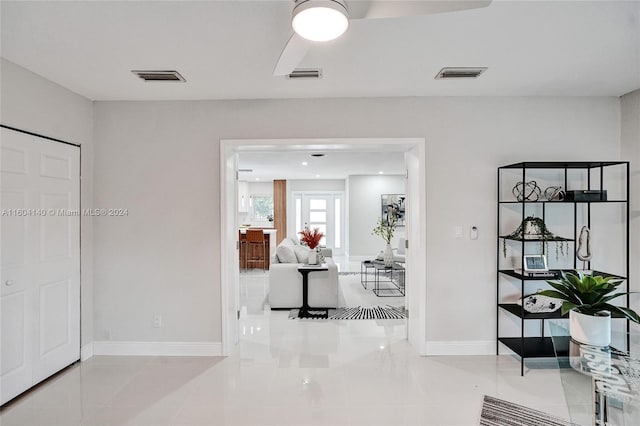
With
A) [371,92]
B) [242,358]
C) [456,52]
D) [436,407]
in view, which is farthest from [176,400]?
[456,52]

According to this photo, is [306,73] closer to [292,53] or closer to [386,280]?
[292,53]

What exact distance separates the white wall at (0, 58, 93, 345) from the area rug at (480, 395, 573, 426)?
3583 millimetres

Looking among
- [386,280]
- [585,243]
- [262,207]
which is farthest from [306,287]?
[262,207]

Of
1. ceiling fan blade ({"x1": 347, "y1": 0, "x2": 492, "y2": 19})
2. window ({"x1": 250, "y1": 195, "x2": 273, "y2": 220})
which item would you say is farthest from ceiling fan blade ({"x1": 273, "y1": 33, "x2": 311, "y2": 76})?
window ({"x1": 250, "y1": 195, "x2": 273, "y2": 220})

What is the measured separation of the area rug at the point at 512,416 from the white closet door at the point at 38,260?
135 inches

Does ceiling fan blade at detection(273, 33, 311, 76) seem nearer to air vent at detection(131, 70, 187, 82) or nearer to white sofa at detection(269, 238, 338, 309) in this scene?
air vent at detection(131, 70, 187, 82)

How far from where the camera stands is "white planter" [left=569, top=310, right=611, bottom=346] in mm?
1679

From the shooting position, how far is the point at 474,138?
11.3 ft

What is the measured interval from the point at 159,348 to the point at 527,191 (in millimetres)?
3944

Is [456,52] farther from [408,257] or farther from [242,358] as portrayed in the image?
[242,358]

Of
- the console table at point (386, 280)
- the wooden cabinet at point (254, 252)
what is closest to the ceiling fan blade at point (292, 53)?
the console table at point (386, 280)

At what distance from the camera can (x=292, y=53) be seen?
5.52ft

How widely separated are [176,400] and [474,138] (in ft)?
11.4

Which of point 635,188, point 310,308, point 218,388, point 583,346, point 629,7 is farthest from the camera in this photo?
point 310,308
